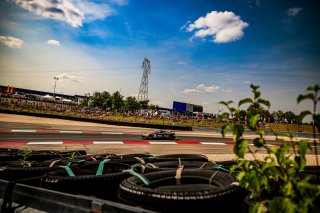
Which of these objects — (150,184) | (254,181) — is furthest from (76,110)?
(254,181)

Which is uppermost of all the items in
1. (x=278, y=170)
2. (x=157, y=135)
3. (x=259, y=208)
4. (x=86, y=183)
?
(x=278, y=170)

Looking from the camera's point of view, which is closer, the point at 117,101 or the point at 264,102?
the point at 264,102

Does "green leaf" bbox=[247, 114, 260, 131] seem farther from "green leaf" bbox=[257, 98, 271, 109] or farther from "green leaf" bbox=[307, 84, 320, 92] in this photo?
"green leaf" bbox=[307, 84, 320, 92]

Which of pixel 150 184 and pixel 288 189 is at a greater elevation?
pixel 288 189

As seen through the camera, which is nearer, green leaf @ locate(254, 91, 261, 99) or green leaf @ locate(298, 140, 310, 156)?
green leaf @ locate(298, 140, 310, 156)

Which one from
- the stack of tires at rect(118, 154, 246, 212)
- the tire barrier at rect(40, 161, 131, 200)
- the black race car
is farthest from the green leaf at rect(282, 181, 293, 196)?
the black race car

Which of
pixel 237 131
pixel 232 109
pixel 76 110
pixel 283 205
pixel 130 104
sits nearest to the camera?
pixel 283 205

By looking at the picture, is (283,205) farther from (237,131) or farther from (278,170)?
(237,131)

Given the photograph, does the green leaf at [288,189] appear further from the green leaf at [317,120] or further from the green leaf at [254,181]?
the green leaf at [317,120]

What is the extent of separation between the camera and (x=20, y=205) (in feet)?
10.1

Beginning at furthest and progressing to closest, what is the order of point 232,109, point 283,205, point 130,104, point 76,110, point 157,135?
point 130,104 < point 76,110 < point 157,135 < point 232,109 < point 283,205

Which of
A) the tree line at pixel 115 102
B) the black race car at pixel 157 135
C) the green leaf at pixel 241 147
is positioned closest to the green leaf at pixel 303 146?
the green leaf at pixel 241 147

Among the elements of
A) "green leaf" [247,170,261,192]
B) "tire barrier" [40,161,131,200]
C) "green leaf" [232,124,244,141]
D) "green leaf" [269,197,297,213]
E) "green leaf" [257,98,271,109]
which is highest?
"green leaf" [257,98,271,109]

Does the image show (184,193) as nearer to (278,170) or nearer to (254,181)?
(254,181)
